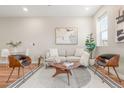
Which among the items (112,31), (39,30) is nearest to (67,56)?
(39,30)

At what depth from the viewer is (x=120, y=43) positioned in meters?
4.38

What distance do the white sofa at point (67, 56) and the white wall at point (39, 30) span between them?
295mm

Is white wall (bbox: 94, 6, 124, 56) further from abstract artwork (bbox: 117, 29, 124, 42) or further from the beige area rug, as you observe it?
the beige area rug

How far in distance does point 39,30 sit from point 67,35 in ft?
4.21

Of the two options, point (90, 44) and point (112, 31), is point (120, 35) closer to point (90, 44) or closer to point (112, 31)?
point (112, 31)

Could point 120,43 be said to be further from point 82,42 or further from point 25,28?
point 25,28

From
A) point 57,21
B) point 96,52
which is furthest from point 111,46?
point 57,21

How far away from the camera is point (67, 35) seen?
7828 millimetres

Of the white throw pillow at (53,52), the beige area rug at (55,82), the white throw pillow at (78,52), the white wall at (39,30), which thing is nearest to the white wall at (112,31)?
the beige area rug at (55,82)

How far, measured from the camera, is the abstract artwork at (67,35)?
779 centimetres

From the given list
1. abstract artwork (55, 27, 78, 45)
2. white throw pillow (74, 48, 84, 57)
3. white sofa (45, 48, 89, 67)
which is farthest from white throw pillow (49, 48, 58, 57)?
white throw pillow (74, 48, 84, 57)

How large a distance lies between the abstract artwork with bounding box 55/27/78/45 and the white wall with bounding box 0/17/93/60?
18 cm

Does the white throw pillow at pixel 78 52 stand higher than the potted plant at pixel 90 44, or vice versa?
the potted plant at pixel 90 44

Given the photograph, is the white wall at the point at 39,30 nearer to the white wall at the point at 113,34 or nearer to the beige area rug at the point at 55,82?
the white wall at the point at 113,34
